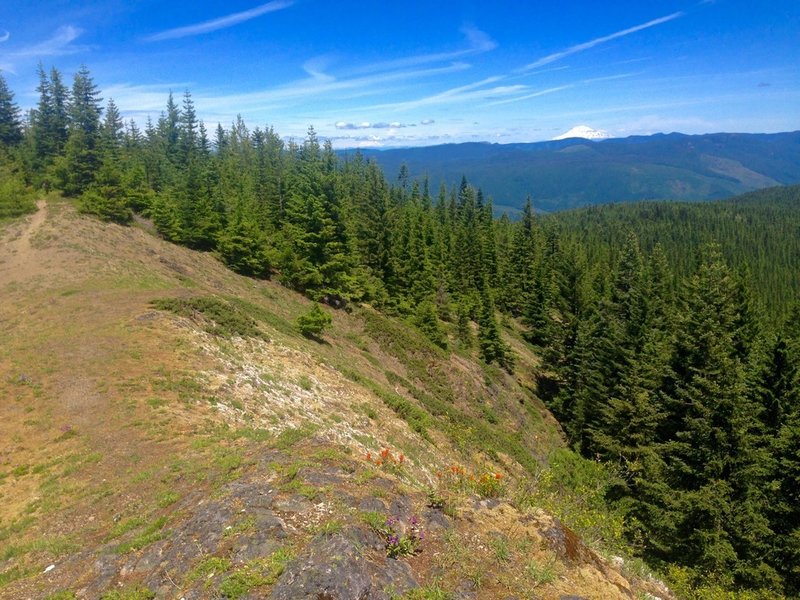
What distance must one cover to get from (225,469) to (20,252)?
31180 mm

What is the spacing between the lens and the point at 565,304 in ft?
183

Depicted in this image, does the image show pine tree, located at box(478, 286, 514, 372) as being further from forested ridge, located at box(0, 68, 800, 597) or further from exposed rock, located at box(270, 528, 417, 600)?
exposed rock, located at box(270, 528, 417, 600)

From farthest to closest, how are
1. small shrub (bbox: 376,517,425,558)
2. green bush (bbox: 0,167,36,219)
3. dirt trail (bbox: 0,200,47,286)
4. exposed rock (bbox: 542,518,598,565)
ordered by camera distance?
green bush (bbox: 0,167,36,219) < dirt trail (bbox: 0,200,47,286) < exposed rock (bbox: 542,518,598,565) < small shrub (bbox: 376,517,425,558)

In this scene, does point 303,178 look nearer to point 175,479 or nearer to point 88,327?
point 88,327

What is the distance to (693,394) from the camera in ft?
72.2

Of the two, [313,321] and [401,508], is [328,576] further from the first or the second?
[313,321]

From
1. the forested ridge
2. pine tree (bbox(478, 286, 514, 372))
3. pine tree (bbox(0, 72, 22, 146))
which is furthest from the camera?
pine tree (bbox(0, 72, 22, 146))

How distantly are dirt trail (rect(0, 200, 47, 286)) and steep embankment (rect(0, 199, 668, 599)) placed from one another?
0.37 meters

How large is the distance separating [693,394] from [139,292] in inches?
1108

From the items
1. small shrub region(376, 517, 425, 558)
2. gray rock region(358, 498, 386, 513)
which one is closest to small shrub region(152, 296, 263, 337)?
gray rock region(358, 498, 386, 513)

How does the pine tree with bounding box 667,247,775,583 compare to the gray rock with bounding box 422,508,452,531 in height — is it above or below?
below

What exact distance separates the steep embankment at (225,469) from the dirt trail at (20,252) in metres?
0.37

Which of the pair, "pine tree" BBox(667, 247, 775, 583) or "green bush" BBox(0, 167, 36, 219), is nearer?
"pine tree" BBox(667, 247, 775, 583)

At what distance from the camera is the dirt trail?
28017 millimetres
